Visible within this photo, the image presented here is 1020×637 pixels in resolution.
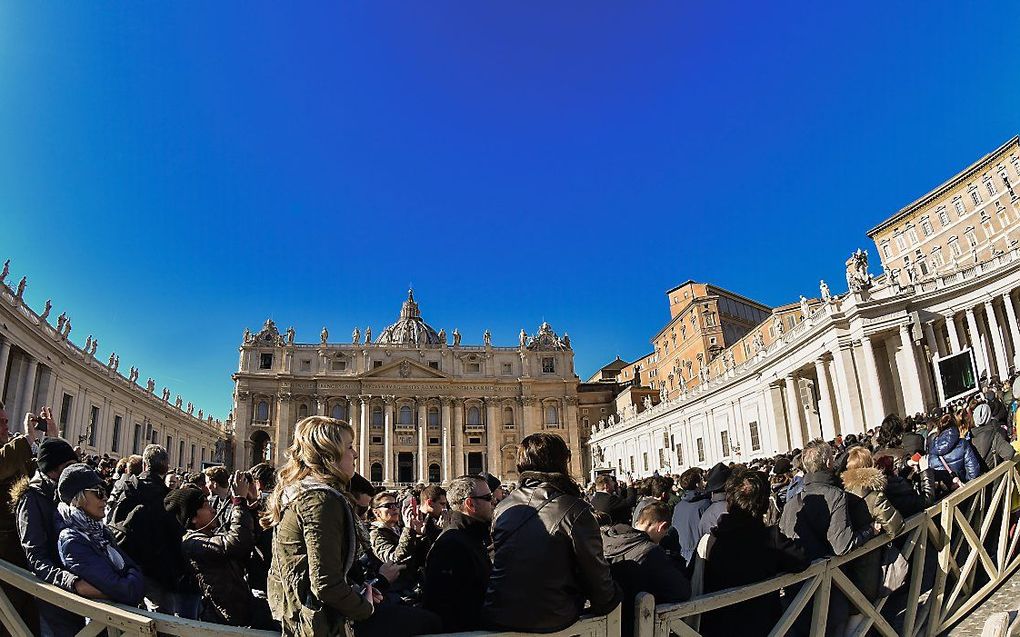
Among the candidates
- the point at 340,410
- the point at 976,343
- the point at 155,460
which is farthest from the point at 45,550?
the point at 340,410

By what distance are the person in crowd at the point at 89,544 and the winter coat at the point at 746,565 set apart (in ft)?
12.0

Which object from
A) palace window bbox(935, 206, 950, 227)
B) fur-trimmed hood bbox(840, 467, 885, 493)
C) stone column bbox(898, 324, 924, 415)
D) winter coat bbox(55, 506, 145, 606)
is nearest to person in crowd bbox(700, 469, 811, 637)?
fur-trimmed hood bbox(840, 467, 885, 493)

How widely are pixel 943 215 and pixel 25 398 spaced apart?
180 ft

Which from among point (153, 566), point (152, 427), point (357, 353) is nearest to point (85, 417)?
point (152, 427)

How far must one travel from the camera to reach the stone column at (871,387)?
2339 centimetres

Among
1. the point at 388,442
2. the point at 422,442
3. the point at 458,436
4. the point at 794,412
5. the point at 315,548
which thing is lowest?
the point at 315,548

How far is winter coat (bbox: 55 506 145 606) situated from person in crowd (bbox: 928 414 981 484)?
774 centimetres

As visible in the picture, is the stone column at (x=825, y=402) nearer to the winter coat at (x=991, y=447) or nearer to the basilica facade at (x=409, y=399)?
the winter coat at (x=991, y=447)

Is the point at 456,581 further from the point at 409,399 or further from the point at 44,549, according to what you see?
the point at 409,399

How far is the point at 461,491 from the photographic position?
378 cm

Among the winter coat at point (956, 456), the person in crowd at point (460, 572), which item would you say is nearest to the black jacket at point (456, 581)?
the person in crowd at point (460, 572)

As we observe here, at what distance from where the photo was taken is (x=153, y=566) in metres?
4.51

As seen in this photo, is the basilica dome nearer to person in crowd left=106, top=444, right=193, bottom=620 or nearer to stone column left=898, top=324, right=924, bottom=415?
stone column left=898, top=324, right=924, bottom=415

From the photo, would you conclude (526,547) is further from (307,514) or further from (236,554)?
(236,554)
